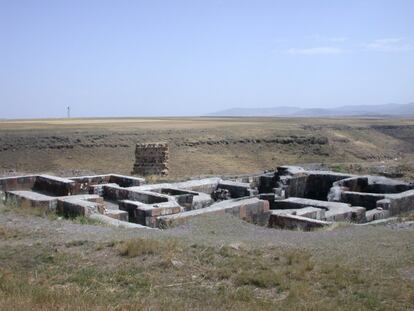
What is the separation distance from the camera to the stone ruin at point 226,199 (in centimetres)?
1229

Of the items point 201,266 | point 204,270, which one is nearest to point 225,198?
point 201,266

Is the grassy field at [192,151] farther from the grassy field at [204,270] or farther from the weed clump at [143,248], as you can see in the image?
the weed clump at [143,248]

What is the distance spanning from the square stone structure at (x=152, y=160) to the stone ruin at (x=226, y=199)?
5.72m

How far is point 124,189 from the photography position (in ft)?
51.0


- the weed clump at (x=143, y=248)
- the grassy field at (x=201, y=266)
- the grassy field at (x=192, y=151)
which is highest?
the weed clump at (x=143, y=248)

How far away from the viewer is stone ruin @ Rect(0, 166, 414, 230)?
1229 cm

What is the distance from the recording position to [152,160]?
2423cm

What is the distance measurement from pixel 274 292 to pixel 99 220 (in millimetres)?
6133

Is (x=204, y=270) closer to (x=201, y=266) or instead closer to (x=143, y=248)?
(x=201, y=266)

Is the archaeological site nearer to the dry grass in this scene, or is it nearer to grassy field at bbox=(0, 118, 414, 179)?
the dry grass

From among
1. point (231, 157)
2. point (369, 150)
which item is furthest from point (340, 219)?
point (369, 150)

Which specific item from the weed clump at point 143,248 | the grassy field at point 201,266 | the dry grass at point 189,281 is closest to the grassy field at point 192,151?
the grassy field at point 201,266

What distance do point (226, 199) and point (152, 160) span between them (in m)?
8.53

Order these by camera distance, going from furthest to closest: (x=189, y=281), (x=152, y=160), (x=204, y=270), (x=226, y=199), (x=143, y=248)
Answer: (x=152, y=160) < (x=226, y=199) < (x=143, y=248) < (x=204, y=270) < (x=189, y=281)
